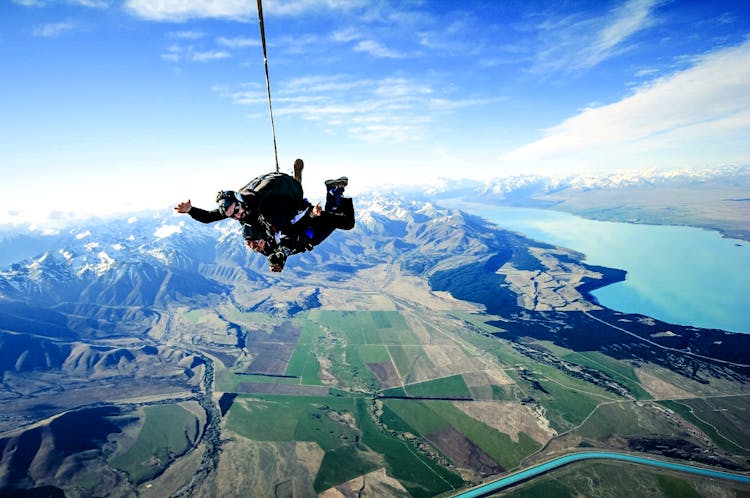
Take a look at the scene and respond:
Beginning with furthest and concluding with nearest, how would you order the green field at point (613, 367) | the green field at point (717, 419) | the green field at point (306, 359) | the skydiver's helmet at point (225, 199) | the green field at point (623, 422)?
the green field at point (306, 359) → the green field at point (613, 367) → the green field at point (623, 422) → the green field at point (717, 419) → the skydiver's helmet at point (225, 199)

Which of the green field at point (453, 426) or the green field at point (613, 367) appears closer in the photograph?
the green field at point (453, 426)

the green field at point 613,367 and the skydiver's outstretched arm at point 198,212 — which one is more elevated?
the skydiver's outstretched arm at point 198,212

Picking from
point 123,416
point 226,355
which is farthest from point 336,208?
point 226,355

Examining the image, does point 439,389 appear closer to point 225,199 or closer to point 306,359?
point 306,359

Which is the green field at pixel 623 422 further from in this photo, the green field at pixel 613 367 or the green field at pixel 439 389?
the green field at pixel 439 389

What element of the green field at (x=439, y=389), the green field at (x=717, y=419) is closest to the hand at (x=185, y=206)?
the green field at (x=439, y=389)

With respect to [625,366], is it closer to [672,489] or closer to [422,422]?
[672,489]

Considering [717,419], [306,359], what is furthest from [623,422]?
[306,359]
